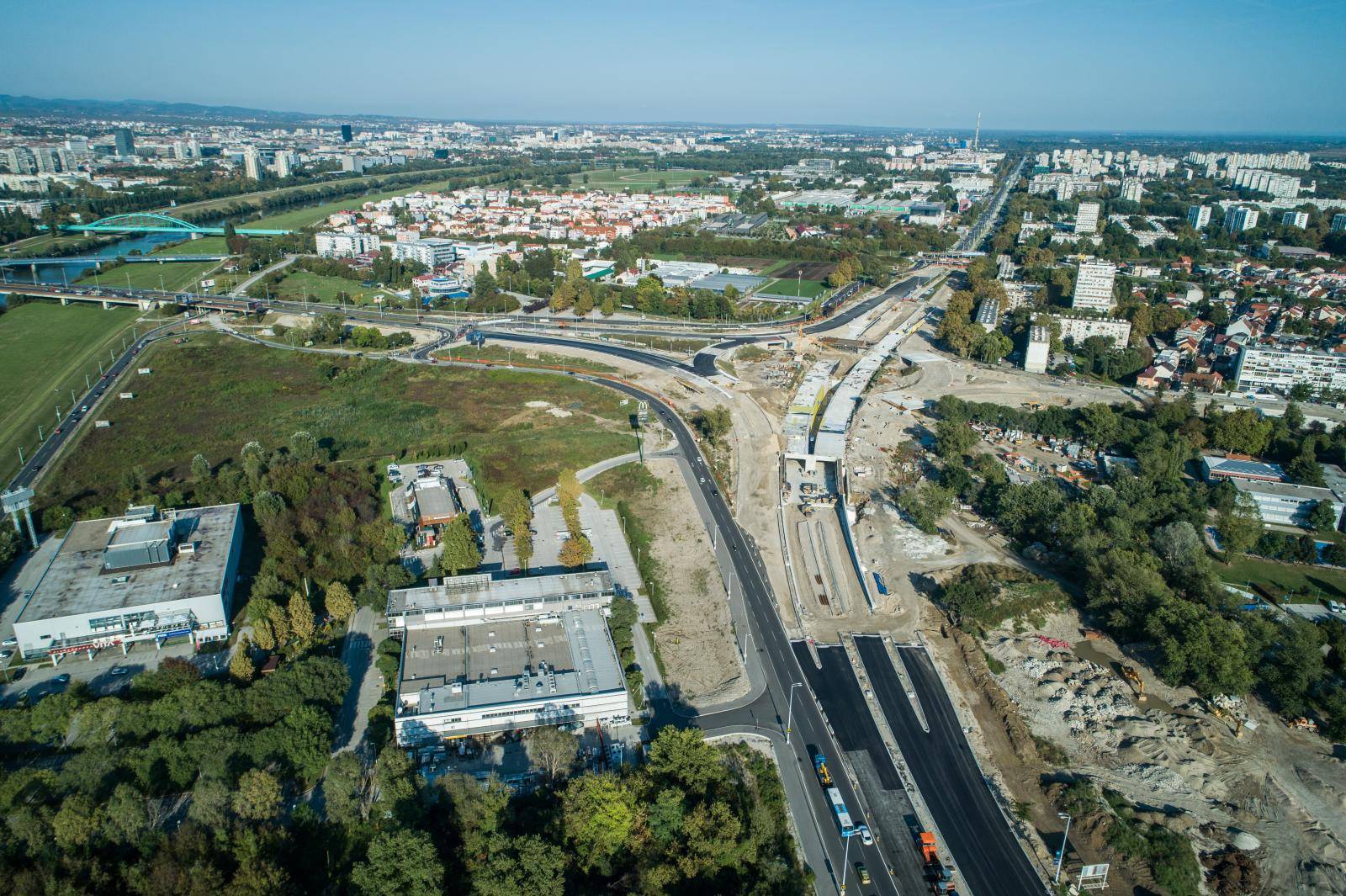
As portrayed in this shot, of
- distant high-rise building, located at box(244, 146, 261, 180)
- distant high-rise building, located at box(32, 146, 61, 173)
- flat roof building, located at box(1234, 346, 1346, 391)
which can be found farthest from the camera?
distant high-rise building, located at box(244, 146, 261, 180)

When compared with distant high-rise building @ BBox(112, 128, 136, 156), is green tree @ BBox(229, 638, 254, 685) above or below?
below

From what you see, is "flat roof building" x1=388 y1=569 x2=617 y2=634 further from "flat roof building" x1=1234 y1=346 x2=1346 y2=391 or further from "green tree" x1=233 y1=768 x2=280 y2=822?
"flat roof building" x1=1234 y1=346 x2=1346 y2=391

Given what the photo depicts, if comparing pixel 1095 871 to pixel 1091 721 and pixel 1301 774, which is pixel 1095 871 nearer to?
pixel 1091 721

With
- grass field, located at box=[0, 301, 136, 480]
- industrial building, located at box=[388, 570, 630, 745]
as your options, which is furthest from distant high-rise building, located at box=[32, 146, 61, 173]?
industrial building, located at box=[388, 570, 630, 745]

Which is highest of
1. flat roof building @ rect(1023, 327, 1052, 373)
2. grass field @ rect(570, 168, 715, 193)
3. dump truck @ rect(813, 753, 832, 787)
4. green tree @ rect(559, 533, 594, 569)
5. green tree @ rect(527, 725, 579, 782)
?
grass field @ rect(570, 168, 715, 193)

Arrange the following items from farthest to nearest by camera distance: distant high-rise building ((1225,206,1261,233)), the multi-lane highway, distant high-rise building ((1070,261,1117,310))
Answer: distant high-rise building ((1225,206,1261,233)) → distant high-rise building ((1070,261,1117,310)) → the multi-lane highway

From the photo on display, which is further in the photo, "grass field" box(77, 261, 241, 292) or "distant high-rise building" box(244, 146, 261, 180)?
"distant high-rise building" box(244, 146, 261, 180)

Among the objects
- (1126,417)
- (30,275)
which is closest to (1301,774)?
(1126,417)

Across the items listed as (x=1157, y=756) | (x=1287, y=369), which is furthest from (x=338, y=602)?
(x=1287, y=369)
